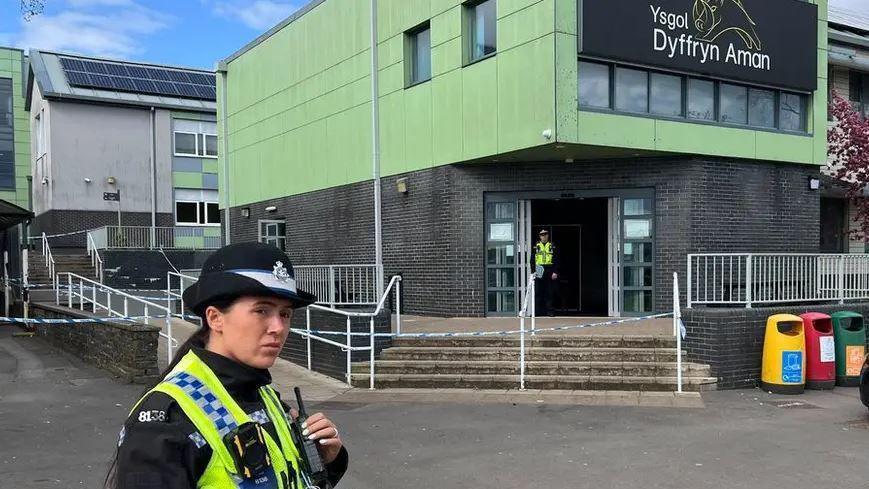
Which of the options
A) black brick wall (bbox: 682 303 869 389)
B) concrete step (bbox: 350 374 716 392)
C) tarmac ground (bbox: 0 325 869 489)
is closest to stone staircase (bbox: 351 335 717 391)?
concrete step (bbox: 350 374 716 392)

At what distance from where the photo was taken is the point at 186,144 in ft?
104

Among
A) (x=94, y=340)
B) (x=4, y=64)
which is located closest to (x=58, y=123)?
(x=4, y=64)

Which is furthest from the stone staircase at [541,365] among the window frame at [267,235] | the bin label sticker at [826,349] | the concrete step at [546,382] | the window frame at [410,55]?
the window frame at [267,235]

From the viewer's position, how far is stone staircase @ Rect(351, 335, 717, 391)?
31.1 feet

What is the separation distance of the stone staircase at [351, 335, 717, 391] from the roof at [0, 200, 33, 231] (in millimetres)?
10857

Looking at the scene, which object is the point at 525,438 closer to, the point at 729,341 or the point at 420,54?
the point at 729,341

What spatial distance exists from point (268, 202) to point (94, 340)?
9.52 meters

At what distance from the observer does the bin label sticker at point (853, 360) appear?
9.85 metres

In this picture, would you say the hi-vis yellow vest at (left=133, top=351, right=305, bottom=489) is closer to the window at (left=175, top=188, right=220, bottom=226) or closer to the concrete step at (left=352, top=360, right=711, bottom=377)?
the concrete step at (left=352, top=360, right=711, bottom=377)

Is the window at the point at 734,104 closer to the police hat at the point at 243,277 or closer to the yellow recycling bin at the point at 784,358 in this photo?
the yellow recycling bin at the point at 784,358

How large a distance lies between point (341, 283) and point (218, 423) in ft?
35.7

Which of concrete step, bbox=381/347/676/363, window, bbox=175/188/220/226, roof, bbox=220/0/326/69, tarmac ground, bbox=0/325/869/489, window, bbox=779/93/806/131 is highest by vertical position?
roof, bbox=220/0/326/69

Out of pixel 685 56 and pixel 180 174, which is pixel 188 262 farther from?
pixel 685 56

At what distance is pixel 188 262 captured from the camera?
84.5 feet
